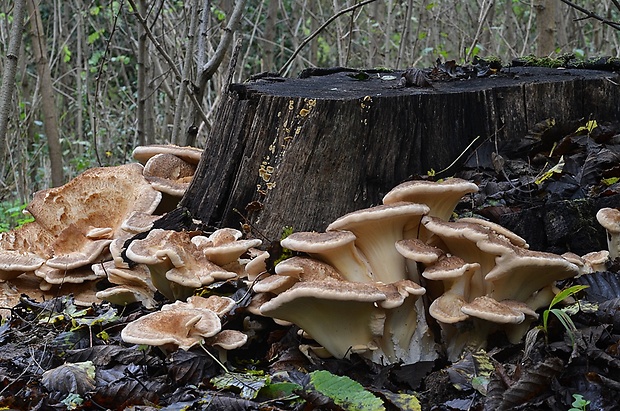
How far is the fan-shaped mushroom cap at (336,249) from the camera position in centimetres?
338

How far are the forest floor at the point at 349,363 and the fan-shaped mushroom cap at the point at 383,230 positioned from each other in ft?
1.82

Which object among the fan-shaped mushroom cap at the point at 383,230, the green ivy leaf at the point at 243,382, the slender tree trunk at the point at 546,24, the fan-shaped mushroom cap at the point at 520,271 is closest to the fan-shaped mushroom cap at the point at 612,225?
the fan-shaped mushroom cap at the point at 520,271

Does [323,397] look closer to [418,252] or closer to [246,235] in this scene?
[418,252]

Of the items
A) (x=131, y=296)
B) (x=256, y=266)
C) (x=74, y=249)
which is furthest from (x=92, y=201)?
(x=256, y=266)

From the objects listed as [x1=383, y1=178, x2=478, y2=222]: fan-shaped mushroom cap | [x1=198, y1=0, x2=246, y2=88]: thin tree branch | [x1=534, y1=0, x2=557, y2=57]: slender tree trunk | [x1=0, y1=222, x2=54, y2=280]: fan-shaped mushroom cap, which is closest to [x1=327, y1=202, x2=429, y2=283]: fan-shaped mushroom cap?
[x1=383, y1=178, x2=478, y2=222]: fan-shaped mushroom cap

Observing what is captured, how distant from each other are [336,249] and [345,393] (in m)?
0.80

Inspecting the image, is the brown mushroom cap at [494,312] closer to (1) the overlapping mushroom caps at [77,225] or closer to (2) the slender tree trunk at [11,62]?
(1) the overlapping mushroom caps at [77,225]

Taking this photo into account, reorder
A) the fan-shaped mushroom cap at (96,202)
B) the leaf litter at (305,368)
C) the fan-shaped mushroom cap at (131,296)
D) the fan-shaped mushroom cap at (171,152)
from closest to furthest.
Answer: the leaf litter at (305,368)
the fan-shaped mushroom cap at (131,296)
the fan-shaped mushroom cap at (96,202)
the fan-shaped mushroom cap at (171,152)

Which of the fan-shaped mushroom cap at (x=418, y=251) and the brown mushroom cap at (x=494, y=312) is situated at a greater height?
the fan-shaped mushroom cap at (x=418, y=251)

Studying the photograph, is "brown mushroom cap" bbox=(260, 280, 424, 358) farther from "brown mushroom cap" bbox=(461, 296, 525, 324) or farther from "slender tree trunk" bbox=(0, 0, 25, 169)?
"slender tree trunk" bbox=(0, 0, 25, 169)

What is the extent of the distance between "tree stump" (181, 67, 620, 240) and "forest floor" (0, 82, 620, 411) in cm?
43

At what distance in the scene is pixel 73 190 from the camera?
5043 millimetres

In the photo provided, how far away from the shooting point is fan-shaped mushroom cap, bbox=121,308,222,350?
3268 mm

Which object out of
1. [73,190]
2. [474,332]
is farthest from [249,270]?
[73,190]
